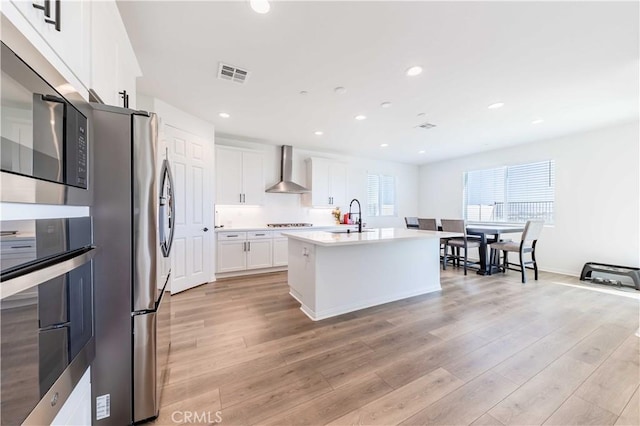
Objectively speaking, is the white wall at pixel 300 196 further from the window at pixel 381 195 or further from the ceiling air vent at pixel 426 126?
the ceiling air vent at pixel 426 126

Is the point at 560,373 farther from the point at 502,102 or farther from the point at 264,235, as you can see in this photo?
the point at 264,235

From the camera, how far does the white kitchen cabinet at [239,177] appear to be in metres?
→ 4.45

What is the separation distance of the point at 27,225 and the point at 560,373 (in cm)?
302

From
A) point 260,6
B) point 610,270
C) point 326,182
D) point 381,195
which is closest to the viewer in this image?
point 260,6

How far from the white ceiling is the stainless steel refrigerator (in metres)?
1.16

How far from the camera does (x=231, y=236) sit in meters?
4.25

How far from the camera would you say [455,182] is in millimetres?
6516

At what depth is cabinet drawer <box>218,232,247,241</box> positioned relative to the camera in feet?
13.7

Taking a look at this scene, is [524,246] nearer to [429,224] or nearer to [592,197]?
[592,197]

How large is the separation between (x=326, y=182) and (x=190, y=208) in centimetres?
292

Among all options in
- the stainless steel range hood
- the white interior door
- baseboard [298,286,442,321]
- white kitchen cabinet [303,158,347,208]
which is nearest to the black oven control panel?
baseboard [298,286,442,321]

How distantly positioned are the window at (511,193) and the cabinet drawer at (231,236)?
5.50 metres

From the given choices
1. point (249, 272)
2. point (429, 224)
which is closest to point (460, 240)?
point (429, 224)

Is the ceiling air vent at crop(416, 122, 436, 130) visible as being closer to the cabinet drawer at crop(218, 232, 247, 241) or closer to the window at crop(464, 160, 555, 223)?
the window at crop(464, 160, 555, 223)
